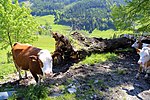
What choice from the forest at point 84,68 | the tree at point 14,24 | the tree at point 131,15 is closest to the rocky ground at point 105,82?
the forest at point 84,68

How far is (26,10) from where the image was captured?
24.2 m

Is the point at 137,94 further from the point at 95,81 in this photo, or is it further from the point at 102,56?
the point at 102,56

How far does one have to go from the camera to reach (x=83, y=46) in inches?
554

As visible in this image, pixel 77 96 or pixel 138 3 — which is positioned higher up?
pixel 138 3

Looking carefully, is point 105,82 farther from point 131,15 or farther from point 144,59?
point 131,15

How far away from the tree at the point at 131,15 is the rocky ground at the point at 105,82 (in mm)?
5821

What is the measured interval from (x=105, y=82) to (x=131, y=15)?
28.5 feet

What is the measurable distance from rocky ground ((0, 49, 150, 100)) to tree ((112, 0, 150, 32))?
582cm

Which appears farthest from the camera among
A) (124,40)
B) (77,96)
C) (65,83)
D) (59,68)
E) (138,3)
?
(138,3)

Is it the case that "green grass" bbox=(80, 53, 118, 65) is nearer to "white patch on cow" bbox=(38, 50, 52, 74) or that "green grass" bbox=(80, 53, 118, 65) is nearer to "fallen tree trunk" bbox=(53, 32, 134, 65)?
"fallen tree trunk" bbox=(53, 32, 134, 65)

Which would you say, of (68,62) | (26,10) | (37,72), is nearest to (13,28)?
(26,10)

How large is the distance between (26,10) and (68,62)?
39.6ft

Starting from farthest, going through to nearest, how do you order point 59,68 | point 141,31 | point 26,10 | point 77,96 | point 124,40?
point 26,10, point 141,31, point 124,40, point 59,68, point 77,96

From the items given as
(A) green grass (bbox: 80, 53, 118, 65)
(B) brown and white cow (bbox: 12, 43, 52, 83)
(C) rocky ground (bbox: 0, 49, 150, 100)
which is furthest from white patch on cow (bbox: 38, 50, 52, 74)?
(A) green grass (bbox: 80, 53, 118, 65)
